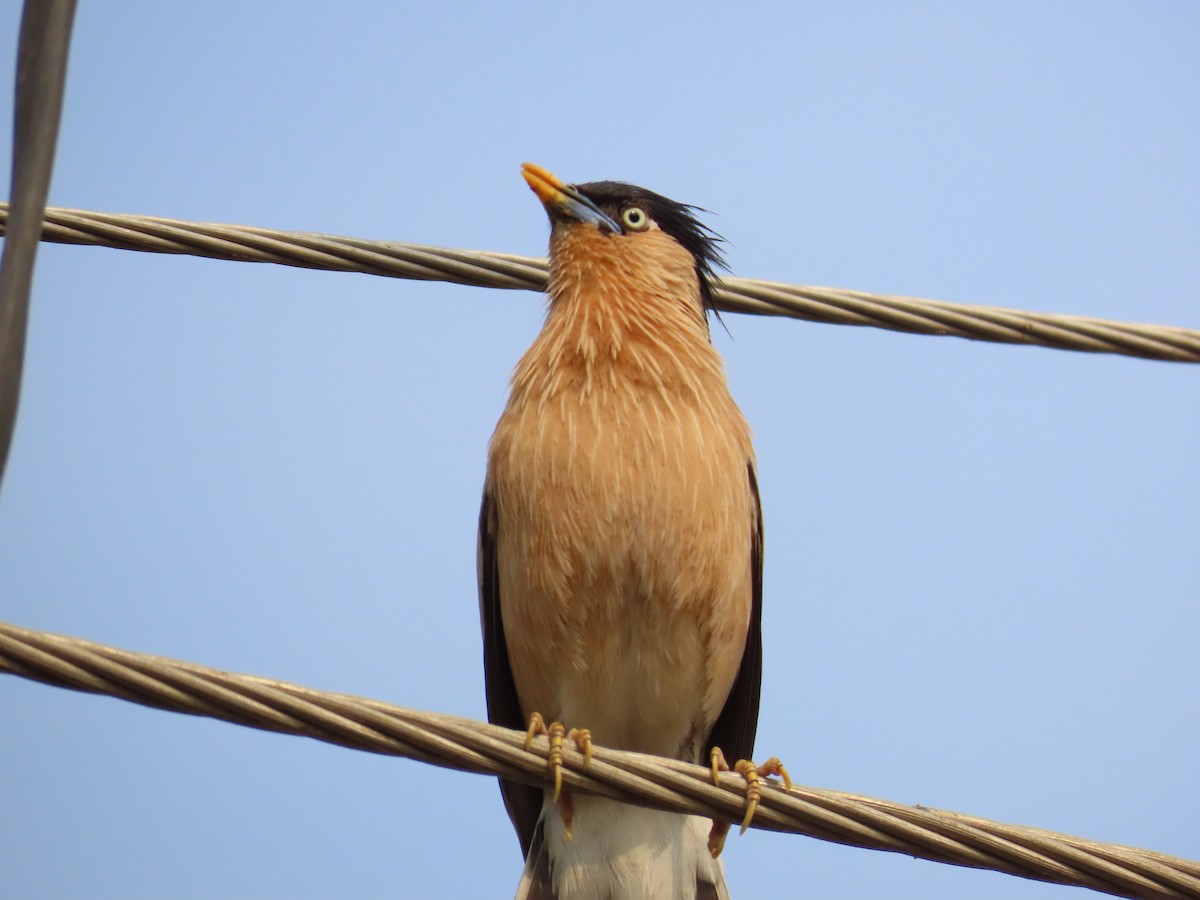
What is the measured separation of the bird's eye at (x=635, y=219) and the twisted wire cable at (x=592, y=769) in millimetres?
2517

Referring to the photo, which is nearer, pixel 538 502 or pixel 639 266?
pixel 538 502

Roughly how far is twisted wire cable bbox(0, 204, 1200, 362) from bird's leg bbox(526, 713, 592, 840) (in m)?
1.32

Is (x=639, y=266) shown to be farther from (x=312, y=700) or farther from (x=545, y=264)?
(x=312, y=700)

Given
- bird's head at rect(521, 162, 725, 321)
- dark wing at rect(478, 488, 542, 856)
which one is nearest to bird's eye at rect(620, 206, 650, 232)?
bird's head at rect(521, 162, 725, 321)

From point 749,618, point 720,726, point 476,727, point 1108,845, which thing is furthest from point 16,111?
point 720,726

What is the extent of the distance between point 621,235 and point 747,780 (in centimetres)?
236

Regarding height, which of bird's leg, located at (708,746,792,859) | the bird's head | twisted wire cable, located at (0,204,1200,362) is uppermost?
the bird's head

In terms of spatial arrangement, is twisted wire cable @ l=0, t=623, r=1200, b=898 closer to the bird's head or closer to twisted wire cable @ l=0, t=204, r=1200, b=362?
twisted wire cable @ l=0, t=204, r=1200, b=362

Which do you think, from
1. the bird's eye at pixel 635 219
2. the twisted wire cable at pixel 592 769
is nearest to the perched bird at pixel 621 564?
the bird's eye at pixel 635 219

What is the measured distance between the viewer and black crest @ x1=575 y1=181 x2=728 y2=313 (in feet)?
16.0

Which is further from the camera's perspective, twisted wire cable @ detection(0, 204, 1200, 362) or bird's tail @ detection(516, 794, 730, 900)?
bird's tail @ detection(516, 794, 730, 900)

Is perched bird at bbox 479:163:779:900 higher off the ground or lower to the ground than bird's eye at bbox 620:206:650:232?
lower

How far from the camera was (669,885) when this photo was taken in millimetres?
4281

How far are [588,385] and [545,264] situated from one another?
405mm
